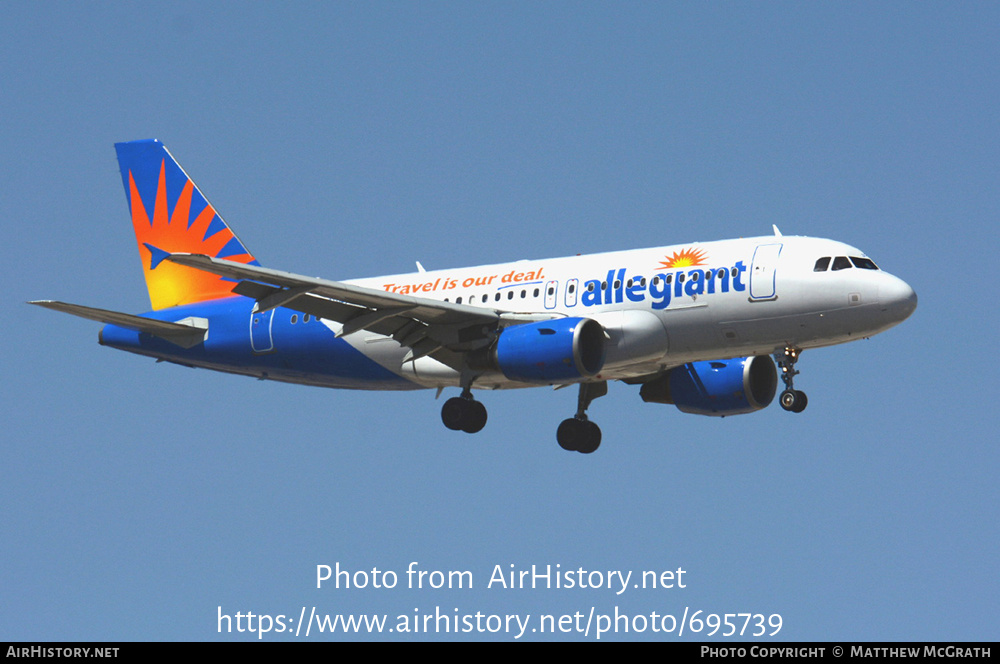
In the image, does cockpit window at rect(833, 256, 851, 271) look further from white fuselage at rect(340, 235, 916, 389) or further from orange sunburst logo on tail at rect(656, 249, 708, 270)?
orange sunburst logo on tail at rect(656, 249, 708, 270)

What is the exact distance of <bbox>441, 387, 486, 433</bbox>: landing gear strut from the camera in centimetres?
4122

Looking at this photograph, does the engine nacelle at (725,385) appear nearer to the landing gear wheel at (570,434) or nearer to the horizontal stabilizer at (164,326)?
the landing gear wheel at (570,434)

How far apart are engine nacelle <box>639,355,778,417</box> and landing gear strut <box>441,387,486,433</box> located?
6352mm

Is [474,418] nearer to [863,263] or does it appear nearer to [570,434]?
[570,434]

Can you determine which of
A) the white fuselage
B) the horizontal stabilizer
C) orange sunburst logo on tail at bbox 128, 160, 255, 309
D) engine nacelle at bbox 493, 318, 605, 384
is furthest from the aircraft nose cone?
orange sunburst logo on tail at bbox 128, 160, 255, 309

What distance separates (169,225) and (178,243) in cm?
77

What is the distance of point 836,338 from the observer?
3825cm

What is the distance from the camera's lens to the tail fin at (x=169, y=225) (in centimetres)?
4803

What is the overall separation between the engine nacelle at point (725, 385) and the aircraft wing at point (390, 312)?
5.80 meters

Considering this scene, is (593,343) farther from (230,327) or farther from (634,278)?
(230,327)

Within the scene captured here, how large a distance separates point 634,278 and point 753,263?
3.10 meters

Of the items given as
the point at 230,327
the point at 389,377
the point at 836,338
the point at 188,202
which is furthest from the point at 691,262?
the point at 188,202

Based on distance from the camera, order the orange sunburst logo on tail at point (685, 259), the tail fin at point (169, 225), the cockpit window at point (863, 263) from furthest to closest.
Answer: the tail fin at point (169, 225) < the orange sunburst logo on tail at point (685, 259) < the cockpit window at point (863, 263)

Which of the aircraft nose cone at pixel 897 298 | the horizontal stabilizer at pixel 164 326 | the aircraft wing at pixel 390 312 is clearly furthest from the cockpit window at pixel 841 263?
the horizontal stabilizer at pixel 164 326
